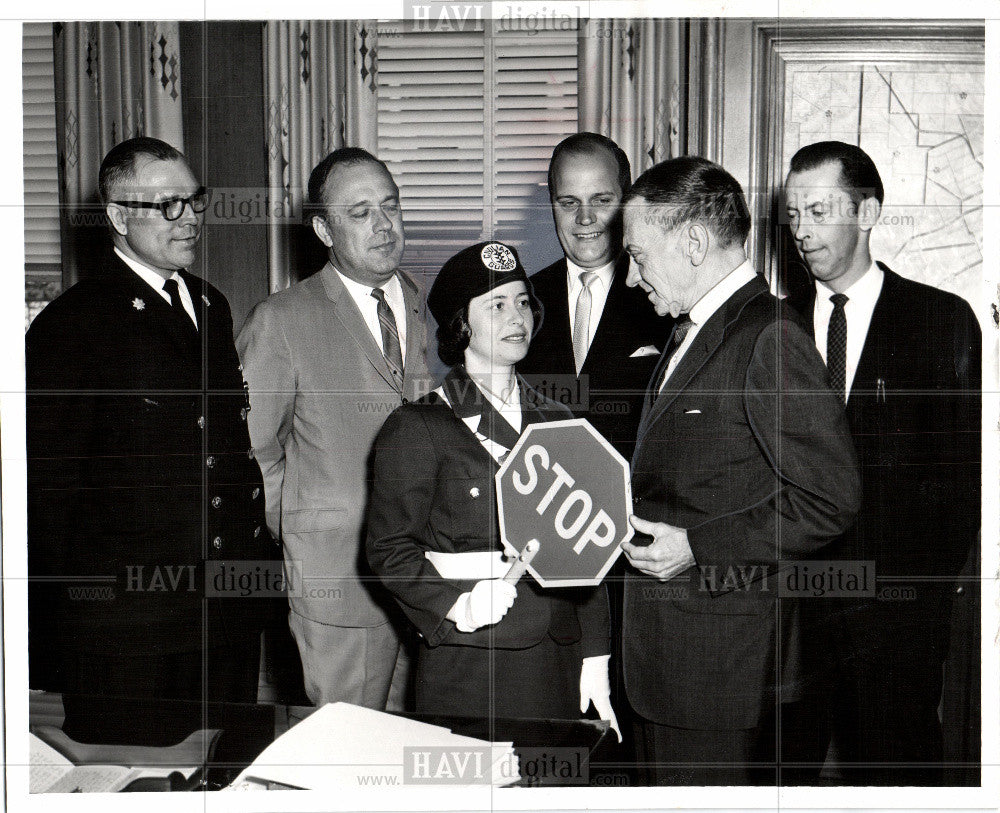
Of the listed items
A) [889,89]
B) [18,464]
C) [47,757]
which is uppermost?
[889,89]

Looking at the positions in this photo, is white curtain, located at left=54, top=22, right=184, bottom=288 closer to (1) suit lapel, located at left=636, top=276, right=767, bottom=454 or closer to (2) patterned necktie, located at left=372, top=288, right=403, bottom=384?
(2) patterned necktie, located at left=372, top=288, right=403, bottom=384

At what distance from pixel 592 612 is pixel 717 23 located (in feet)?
3.95

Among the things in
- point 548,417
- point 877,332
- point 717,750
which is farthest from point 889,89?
point 717,750

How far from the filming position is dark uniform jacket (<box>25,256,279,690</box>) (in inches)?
77.6

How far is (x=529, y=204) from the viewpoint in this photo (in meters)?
1.95

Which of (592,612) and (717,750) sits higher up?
(592,612)

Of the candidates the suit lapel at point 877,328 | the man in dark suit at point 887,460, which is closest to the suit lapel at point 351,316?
the man in dark suit at point 887,460

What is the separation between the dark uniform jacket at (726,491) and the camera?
1.90 metres

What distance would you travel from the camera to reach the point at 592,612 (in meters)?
1.93

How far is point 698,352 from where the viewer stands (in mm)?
1896

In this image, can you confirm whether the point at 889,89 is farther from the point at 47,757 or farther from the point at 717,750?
the point at 47,757

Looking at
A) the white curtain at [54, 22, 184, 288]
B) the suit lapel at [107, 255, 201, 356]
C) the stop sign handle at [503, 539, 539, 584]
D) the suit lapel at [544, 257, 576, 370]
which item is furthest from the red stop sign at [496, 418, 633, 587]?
the white curtain at [54, 22, 184, 288]

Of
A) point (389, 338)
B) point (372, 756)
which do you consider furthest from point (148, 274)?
point (372, 756)

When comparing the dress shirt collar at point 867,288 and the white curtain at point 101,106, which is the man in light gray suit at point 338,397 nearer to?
the white curtain at point 101,106
